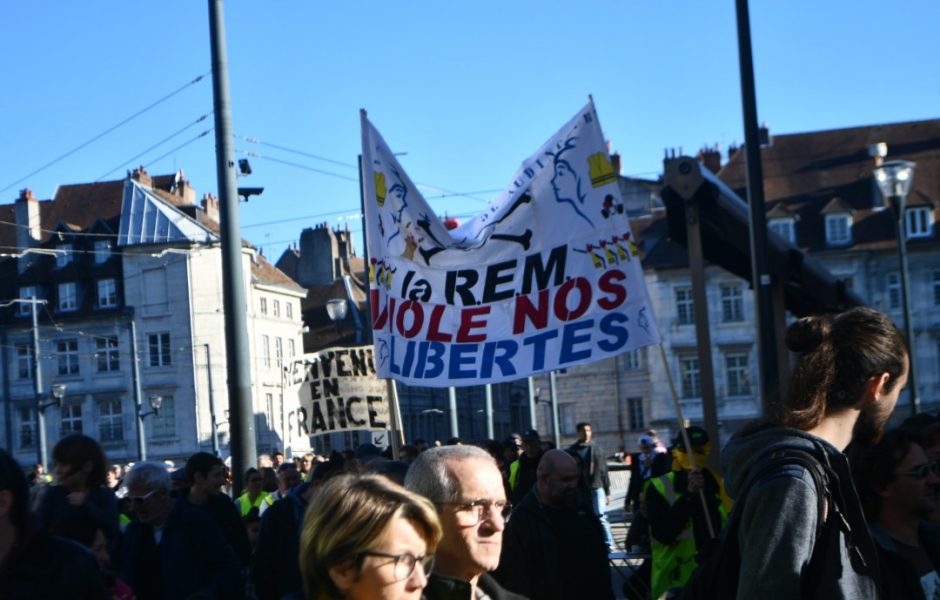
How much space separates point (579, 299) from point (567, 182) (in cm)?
93

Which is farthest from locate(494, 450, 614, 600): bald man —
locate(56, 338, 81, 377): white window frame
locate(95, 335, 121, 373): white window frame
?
locate(56, 338, 81, 377): white window frame

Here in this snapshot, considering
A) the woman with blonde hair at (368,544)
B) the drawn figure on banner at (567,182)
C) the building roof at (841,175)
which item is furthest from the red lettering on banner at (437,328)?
Result: the building roof at (841,175)

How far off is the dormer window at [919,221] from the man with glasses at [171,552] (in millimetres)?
59460

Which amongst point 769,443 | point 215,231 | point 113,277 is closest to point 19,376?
point 113,277

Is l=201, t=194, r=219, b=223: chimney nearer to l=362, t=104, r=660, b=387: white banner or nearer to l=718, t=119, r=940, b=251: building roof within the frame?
l=718, t=119, r=940, b=251: building roof

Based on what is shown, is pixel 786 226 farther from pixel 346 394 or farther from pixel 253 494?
pixel 253 494

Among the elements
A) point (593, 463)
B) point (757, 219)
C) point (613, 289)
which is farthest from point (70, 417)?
point (613, 289)

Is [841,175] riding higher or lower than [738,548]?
higher

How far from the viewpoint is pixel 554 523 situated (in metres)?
7.46

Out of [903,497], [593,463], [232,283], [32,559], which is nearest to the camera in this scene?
[32,559]

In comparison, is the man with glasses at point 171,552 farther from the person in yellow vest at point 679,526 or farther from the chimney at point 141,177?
the chimney at point 141,177

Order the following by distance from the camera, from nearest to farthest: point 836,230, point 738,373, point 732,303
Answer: point 836,230
point 738,373
point 732,303

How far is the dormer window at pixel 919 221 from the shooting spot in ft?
209

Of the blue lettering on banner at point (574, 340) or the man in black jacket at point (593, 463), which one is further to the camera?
the man in black jacket at point (593, 463)
